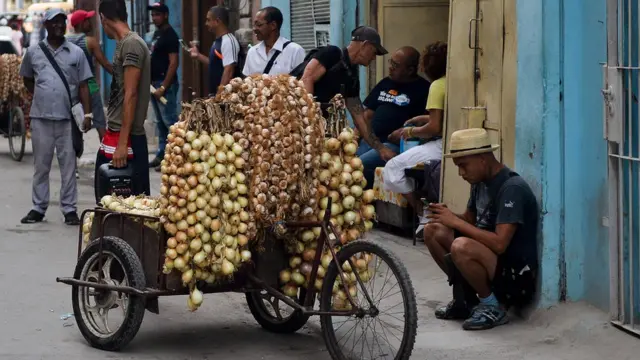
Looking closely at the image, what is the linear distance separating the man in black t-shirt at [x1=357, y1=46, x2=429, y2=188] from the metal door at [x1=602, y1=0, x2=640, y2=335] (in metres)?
3.65

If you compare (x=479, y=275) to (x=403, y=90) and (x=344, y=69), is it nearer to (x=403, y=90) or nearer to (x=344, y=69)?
(x=344, y=69)

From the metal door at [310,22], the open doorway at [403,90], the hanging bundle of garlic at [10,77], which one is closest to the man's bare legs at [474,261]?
the open doorway at [403,90]

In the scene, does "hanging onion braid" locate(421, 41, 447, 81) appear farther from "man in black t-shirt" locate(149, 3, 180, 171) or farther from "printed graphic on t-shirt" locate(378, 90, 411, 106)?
"man in black t-shirt" locate(149, 3, 180, 171)

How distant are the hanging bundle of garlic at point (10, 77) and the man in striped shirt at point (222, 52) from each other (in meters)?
3.73

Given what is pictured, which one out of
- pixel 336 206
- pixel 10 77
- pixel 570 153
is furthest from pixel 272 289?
pixel 10 77

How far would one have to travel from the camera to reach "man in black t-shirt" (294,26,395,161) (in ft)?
29.0

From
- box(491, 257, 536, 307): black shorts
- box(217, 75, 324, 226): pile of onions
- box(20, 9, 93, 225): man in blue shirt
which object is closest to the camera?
box(217, 75, 324, 226): pile of onions

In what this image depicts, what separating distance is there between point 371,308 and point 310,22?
7.47m

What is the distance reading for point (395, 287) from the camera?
579 cm

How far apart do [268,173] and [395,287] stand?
2.94 feet

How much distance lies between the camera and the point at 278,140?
6164mm

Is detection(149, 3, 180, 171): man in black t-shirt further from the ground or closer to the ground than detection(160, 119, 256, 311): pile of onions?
further from the ground

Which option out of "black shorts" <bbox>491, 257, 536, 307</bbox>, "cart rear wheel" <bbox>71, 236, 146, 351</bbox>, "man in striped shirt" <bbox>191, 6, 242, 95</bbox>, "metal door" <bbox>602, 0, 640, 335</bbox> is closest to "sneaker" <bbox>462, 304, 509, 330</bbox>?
"black shorts" <bbox>491, 257, 536, 307</bbox>

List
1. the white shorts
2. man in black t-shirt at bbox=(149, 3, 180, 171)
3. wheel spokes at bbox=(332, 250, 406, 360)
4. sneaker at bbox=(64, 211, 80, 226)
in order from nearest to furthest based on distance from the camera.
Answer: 1. wheel spokes at bbox=(332, 250, 406, 360)
2. the white shorts
3. sneaker at bbox=(64, 211, 80, 226)
4. man in black t-shirt at bbox=(149, 3, 180, 171)
